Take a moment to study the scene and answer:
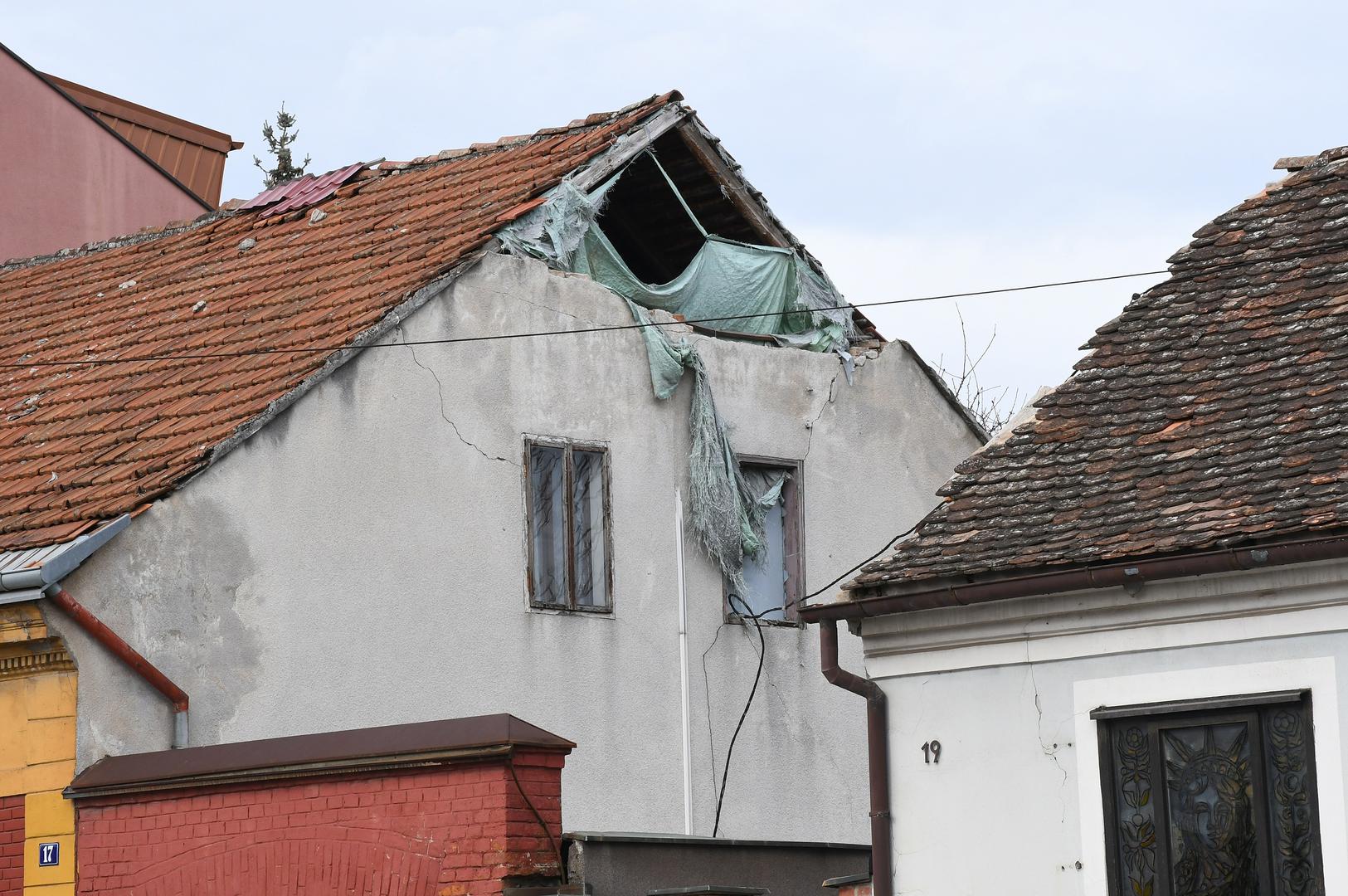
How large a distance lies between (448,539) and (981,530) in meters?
4.70

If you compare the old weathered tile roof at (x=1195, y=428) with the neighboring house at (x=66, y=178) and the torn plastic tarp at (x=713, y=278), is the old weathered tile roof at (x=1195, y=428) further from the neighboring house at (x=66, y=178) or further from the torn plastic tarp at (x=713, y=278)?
the neighboring house at (x=66, y=178)

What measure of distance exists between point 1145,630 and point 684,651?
234 inches

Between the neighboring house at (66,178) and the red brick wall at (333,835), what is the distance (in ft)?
35.8

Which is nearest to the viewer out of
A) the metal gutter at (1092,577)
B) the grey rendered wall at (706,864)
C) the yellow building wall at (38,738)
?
the metal gutter at (1092,577)

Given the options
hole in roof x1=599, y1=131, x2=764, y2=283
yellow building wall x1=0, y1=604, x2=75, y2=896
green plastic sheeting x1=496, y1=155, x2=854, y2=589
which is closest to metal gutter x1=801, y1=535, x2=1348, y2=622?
yellow building wall x1=0, y1=604, x2=75, y2=896

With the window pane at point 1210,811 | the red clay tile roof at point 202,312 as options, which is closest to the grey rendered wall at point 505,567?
the red clay tile roof at point 202,312

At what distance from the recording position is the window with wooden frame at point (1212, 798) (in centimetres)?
993

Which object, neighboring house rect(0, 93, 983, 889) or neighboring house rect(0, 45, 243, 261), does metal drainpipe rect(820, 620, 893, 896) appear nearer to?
neighboring house rect(0, 93, 983, 889)

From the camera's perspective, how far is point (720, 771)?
52.4 ft

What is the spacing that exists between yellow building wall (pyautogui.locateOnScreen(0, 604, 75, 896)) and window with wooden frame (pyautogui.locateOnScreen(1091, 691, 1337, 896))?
5767mm

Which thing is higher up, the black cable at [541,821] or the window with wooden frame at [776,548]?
the window with wooden frame at [776,548]

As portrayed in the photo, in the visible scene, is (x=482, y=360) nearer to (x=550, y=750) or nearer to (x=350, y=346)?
(x=350, y=346)

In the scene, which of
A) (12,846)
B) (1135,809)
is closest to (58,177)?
(12,846)

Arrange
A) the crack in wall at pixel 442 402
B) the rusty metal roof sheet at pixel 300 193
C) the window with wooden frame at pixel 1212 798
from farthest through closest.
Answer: the rusty metal roof sheet at pixel 300 193 < the crack in wall at pixel 442 402 < the window with wooden frame at pixel 1212 798
